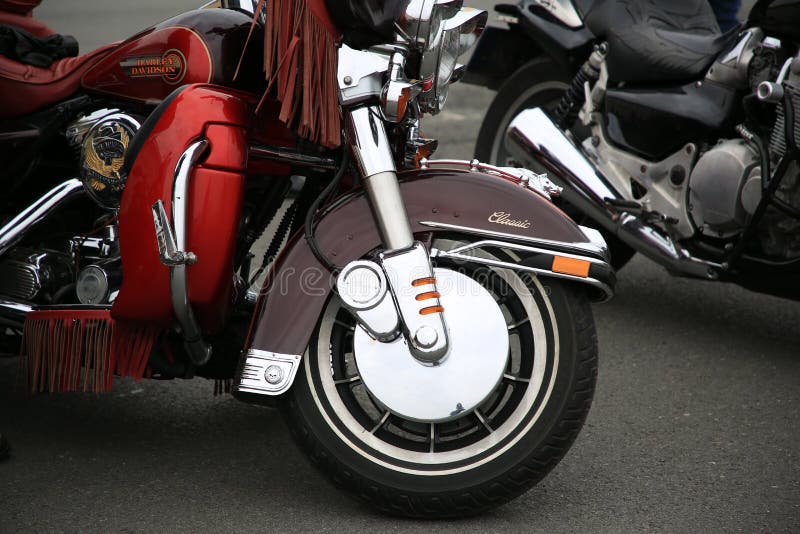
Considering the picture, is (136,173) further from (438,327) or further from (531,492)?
(531,492)

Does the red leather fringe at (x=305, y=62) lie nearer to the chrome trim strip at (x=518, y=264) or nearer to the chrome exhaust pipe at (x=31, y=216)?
the chrome trim strip at (x=518, y=264)

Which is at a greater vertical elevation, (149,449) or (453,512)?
(453,512)

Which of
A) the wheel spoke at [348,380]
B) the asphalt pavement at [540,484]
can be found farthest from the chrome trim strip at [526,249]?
the asphalt pavement at [540,484]

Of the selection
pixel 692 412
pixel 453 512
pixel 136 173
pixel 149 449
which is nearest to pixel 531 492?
pixel 453 512

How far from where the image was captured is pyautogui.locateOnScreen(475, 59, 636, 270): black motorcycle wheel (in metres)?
4.02

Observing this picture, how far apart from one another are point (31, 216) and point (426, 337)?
112cm

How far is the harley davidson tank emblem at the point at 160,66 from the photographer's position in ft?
7.38

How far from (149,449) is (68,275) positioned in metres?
0.53

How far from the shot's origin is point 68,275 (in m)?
2.48

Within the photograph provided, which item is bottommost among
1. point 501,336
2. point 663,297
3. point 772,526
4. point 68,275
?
point 663,297

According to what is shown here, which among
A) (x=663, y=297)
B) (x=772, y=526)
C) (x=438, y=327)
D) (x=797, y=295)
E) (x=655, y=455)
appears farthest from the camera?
(x=663, y=297)

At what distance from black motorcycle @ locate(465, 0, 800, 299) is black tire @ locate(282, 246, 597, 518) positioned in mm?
1387

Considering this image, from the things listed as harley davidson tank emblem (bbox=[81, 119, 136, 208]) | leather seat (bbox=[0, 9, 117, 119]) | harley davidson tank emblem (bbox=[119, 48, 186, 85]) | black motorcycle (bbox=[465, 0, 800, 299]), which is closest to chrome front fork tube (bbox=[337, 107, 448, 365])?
harley davidson tank emblem (bbox=[119, 48, 186, 85])

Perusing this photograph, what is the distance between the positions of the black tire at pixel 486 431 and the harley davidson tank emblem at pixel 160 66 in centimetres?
74
